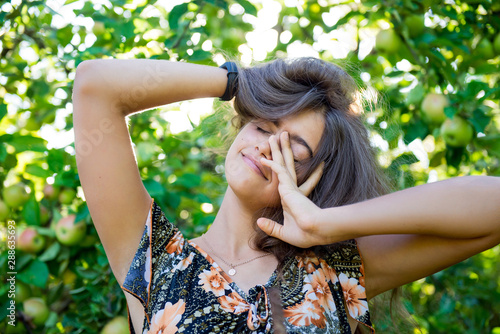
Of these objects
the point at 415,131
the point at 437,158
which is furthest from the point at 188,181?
the point at 437,158

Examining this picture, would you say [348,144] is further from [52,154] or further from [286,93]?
[52,154]

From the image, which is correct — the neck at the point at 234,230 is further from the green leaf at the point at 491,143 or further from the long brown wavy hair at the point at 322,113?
the green leaf at the point at 491,143

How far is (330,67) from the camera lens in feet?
5.08

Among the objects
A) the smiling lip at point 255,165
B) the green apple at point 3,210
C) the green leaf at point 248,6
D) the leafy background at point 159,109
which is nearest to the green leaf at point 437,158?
the leafy background at point 159,109

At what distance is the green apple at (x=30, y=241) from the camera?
1.74 metres

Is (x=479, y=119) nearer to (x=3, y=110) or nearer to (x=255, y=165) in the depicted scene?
(x=255, y=165)

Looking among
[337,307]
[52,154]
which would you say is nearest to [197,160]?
[52,154]

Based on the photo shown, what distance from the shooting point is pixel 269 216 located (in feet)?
4.77

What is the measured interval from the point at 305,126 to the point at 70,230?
2.87ft

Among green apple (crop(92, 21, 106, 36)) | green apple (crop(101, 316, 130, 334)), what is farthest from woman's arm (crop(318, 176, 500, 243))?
green apple (crop(92, 21, 106, 36))

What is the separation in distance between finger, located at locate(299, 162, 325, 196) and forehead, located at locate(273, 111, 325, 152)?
0.18 ft

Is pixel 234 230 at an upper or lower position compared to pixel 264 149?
lower

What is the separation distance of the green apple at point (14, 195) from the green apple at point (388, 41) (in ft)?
4.64

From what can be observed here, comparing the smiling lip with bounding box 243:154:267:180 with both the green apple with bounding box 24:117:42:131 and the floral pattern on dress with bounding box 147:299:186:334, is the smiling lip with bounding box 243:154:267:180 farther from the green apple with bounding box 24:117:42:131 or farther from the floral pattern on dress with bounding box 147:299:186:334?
the green apple with bounding box 24:117:42:131
